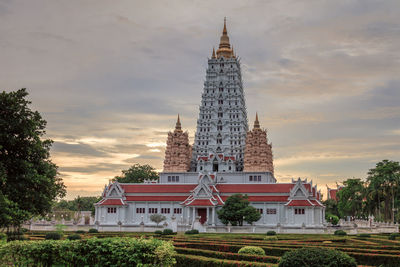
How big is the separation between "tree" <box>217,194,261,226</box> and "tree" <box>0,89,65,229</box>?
150 feet

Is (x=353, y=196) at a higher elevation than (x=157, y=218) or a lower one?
higher

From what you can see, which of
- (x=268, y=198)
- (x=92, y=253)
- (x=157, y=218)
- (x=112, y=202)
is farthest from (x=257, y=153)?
(x=92, y=253)

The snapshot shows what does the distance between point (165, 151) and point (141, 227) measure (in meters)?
43.6

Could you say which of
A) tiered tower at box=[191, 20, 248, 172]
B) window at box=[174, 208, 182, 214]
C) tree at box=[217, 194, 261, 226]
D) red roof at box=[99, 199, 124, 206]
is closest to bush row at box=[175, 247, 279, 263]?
tree at box=[217, 194, 261, 226]

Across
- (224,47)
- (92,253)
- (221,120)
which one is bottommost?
(92,253)

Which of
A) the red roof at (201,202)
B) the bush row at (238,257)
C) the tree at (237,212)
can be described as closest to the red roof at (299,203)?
the tree at (237,212)

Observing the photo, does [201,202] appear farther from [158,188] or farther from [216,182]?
[216,182]

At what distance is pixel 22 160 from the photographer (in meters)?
28.2

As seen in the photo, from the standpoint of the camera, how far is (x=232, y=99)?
112 m

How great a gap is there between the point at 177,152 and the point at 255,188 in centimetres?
2663

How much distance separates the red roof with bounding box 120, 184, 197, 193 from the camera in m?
86.5

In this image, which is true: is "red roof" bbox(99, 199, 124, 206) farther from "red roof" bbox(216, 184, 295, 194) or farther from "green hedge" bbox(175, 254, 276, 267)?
"green hedge" bbox(175, 254, 276, 267)

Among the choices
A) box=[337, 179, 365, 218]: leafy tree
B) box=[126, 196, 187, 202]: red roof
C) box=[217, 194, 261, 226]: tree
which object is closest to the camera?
box=[217, 194, 261, 226]: tree

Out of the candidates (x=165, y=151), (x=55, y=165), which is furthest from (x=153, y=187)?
(x=55, y=165)
